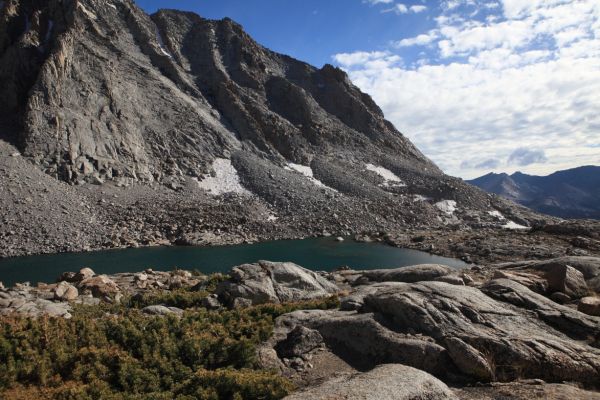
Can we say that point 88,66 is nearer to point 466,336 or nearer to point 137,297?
point 137,297

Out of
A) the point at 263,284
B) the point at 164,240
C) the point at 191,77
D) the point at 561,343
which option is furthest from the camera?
the point at 191,77

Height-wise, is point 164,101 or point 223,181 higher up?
Result: point 164,101

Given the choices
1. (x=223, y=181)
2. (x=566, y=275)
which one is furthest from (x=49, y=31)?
(x=566, y=275)

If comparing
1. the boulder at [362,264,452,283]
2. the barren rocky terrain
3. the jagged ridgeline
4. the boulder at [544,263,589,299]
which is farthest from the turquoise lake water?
the boulder at [544,263,589,299]

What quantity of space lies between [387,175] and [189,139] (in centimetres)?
5411

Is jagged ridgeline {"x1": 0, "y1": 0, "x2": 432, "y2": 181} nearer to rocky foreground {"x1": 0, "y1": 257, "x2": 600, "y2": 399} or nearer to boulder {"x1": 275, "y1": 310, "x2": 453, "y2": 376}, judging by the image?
rocky foreground {"x1": 0, "y1": 257, "x2": 600, "y2": 399}

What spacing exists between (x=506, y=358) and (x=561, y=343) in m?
2.01

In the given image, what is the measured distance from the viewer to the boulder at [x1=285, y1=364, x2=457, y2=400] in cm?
813

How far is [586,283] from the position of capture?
19.1 meters

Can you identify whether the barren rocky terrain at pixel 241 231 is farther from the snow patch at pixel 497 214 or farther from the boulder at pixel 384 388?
the snow patch at pixel 497 214

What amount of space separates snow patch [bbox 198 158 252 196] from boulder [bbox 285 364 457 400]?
70595 mm

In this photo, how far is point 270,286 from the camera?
20.9m

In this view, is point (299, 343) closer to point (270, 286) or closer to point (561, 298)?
point (270, 286)

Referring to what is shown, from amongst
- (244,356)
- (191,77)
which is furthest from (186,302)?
(191,77)
